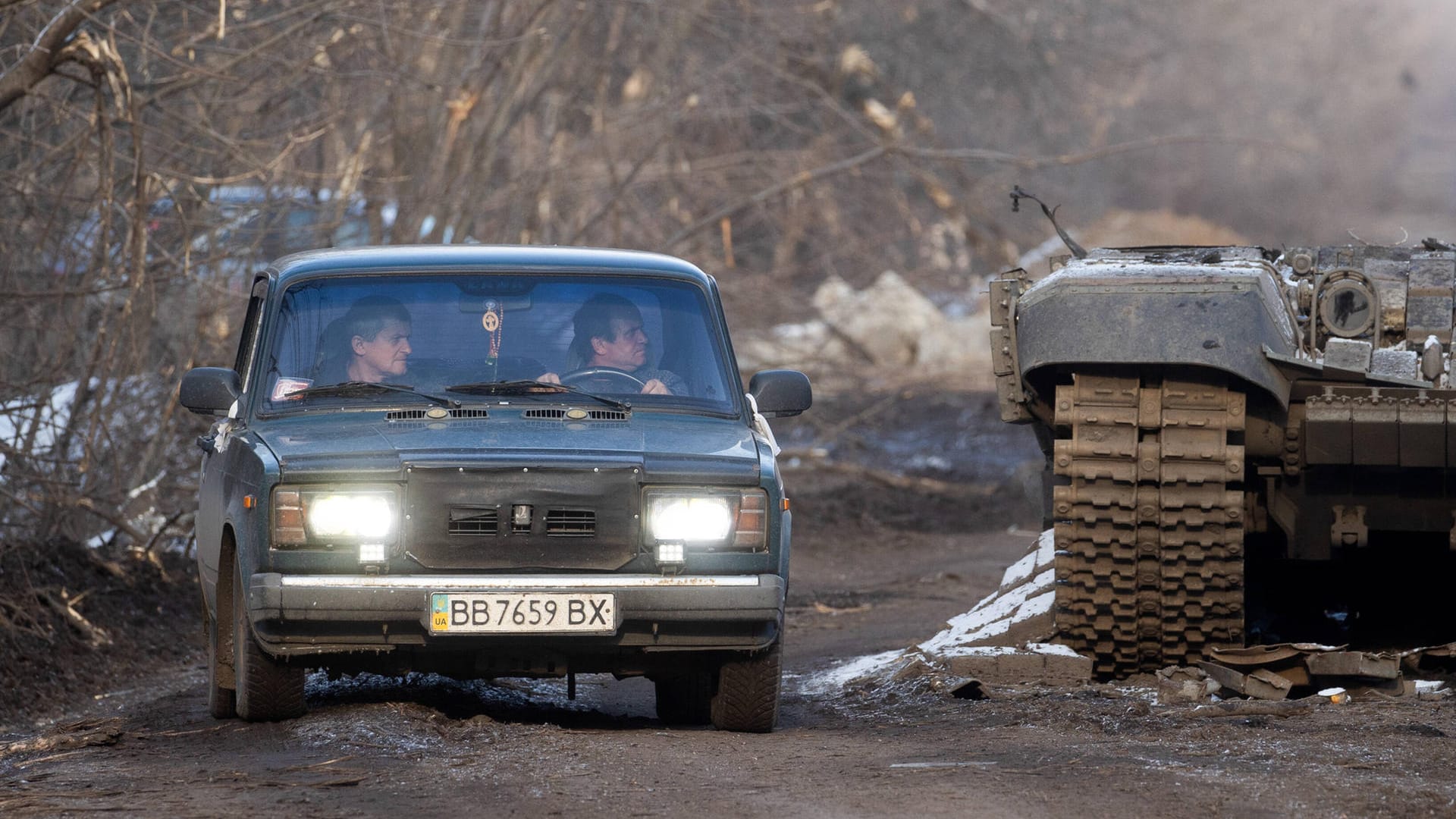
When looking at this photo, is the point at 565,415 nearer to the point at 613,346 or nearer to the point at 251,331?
the point at 613,346

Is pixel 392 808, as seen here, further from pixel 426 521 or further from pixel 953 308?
pixel 953 308

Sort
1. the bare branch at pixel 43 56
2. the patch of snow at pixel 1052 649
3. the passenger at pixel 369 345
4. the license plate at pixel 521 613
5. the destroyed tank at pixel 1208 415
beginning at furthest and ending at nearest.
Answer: the bare branch at pixel 43 56
the patch of snow at pixel 1052 649
the destroyed tank at pixel 1208 415
the passenger at pixel 369 345
the license plate at pixel 521 613

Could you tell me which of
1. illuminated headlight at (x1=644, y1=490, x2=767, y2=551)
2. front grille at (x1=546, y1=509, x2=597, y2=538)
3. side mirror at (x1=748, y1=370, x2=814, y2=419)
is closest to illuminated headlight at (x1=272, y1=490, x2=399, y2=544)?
front grille at (x1=546, y1=509, x2=597, y2=538)

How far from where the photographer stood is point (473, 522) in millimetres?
6129

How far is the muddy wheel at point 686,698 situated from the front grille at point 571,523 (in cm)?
90

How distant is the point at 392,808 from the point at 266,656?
144cm

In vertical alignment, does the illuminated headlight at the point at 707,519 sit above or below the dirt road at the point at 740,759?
above

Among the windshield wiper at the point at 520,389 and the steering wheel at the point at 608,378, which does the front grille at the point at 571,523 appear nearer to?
the windshield wiper at the point at 520,389

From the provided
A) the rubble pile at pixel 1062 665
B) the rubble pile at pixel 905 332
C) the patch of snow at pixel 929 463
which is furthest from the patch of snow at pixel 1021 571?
the rubble pile at pixel 905 332

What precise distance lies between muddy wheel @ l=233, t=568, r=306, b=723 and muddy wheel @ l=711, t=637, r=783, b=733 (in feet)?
4.17

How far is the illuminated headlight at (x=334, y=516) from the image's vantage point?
20.0 feet

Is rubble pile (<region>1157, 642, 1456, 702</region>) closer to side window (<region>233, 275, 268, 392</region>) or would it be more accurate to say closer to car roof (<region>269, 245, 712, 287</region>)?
car roof (<region>269, 245, 712, 287</region>)

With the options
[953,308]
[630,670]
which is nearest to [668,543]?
[630,670]

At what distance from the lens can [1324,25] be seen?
Answer: 134 ft
